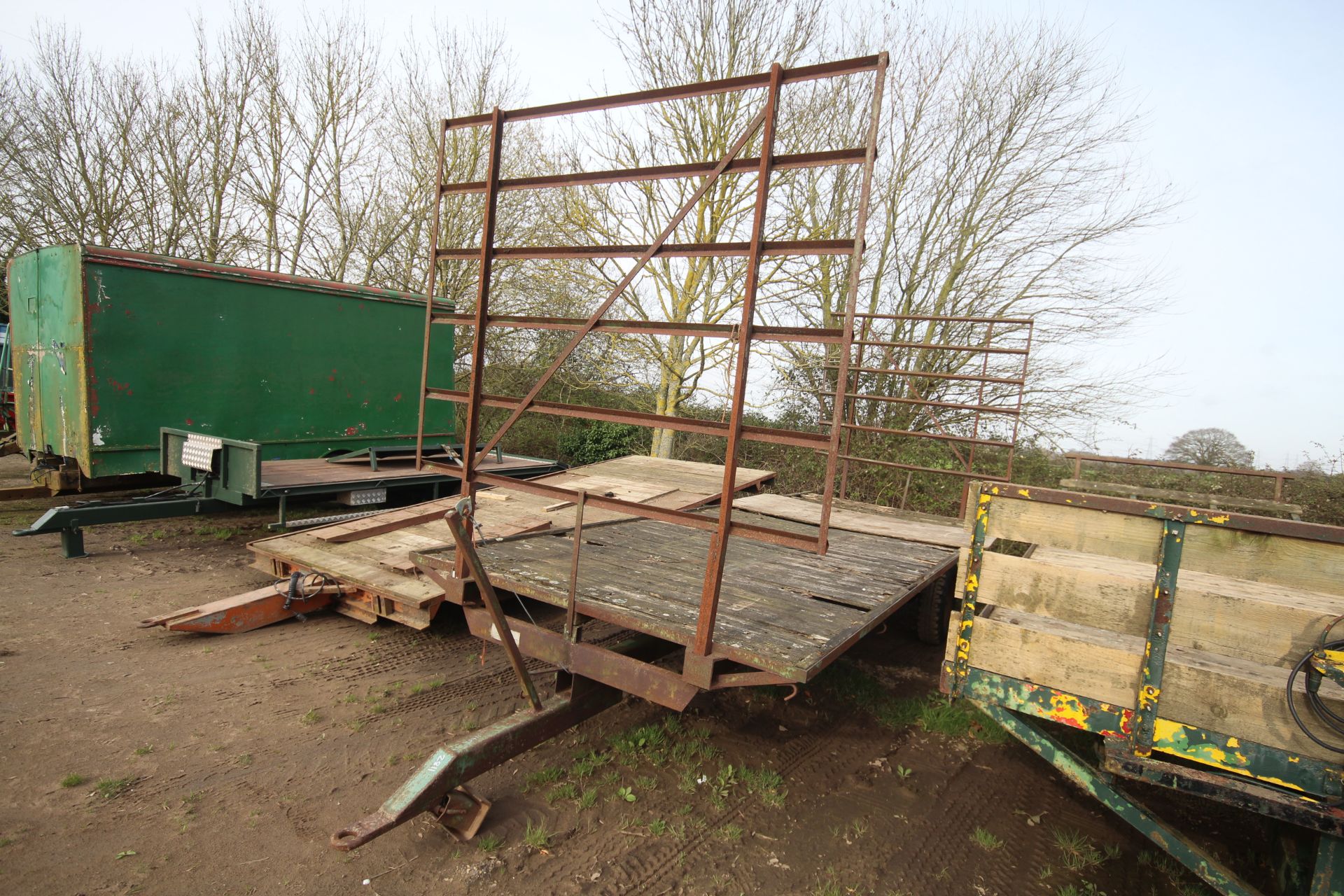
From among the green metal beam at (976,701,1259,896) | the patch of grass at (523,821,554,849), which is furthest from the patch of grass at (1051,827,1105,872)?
the patch of grass at (523,821,554,849)

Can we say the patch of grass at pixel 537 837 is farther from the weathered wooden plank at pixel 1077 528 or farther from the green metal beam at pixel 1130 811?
the weathered wooden plank at pixel 1077 528

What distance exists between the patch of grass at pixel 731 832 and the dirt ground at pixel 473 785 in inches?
0.5

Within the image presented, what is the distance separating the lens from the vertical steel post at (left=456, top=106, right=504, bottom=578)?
11.5 ft

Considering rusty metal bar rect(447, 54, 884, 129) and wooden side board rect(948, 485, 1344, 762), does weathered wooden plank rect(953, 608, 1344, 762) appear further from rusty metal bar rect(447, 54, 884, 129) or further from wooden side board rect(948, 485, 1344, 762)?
rusty metal bar rect(447, 54, 884, 129)

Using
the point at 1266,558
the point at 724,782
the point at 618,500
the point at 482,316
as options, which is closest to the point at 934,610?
the point at 724,782

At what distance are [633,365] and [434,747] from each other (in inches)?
328

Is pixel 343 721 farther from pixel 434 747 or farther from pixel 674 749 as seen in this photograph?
pixel 674 749

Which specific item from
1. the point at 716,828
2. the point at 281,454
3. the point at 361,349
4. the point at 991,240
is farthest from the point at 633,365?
the point at 716,828

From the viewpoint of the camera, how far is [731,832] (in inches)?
122

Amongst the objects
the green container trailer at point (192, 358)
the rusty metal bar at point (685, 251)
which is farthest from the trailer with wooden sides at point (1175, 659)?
the green container trailer at point (192, 358)

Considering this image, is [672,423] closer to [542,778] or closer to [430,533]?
[542,778]

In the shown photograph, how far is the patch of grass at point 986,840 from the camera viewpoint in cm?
315

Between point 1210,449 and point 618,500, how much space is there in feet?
39.4

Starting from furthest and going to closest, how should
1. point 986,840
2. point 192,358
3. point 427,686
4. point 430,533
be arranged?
point 192,358 < point 430,533 < point 427,686 < point 986,840
